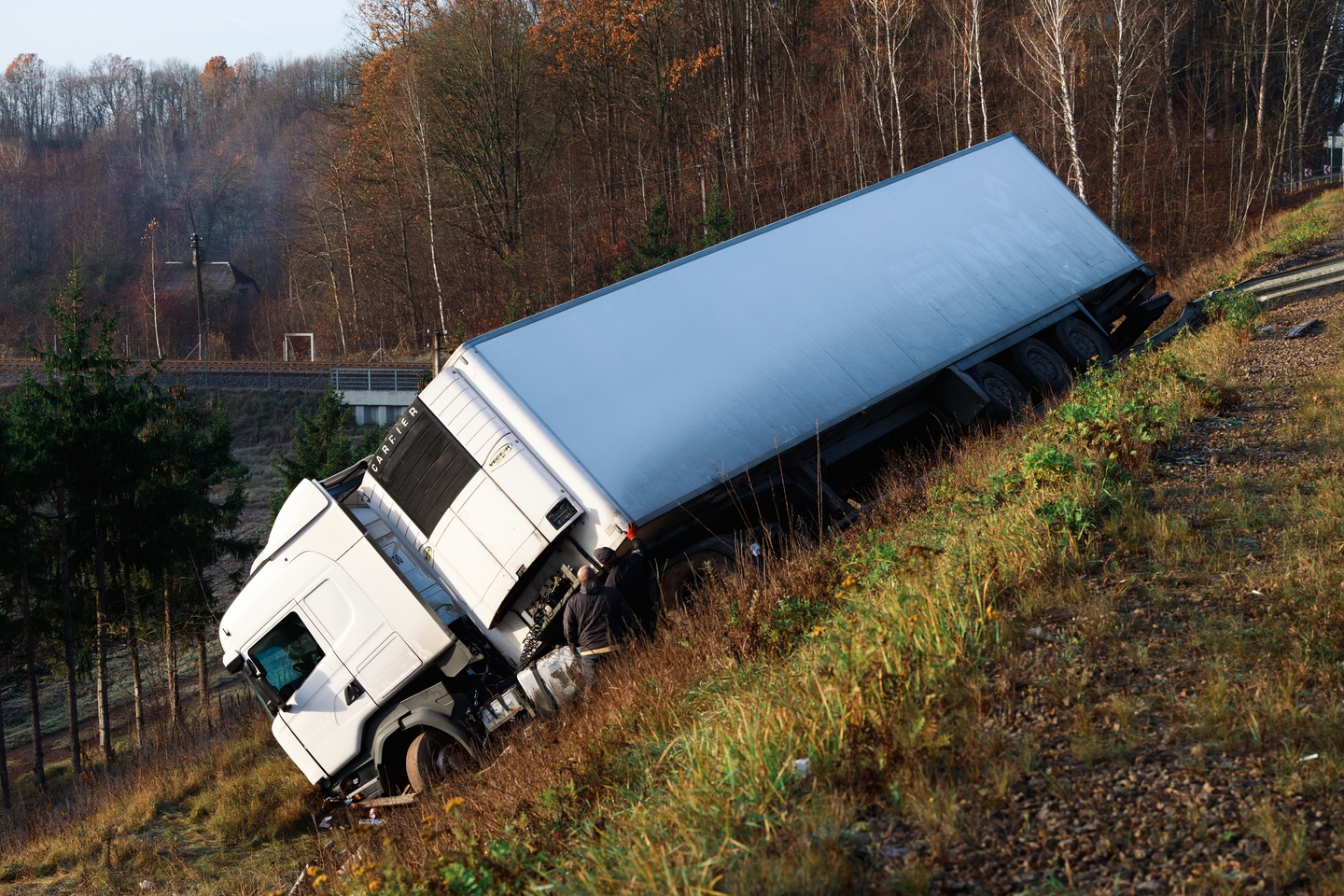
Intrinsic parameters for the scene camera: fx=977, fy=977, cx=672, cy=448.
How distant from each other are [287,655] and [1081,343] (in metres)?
9.79

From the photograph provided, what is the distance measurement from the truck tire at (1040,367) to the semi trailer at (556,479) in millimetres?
692

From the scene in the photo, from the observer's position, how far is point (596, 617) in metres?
7.80

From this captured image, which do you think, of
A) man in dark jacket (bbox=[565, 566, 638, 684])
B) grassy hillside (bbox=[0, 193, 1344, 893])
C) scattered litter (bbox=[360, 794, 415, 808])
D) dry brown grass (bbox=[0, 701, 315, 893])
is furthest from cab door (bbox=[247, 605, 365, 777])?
man in dark jacket (bbox=[565, 566, 638, 684])

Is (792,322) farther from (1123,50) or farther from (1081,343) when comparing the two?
(1123,50)

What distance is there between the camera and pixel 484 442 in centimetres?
848

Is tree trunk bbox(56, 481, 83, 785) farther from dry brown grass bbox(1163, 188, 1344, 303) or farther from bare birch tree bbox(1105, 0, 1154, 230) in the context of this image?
bare birch tree bbox(1105, 0, 1154, 230)

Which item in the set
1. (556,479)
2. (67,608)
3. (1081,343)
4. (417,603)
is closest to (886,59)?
(1081,343)

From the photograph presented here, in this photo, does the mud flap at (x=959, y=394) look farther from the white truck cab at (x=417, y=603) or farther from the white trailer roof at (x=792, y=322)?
the white truck cab at (x=417, y=603)

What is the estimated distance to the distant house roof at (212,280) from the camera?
208 ft

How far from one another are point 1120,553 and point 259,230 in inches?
3297

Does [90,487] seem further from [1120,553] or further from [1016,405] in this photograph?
[1120,553]

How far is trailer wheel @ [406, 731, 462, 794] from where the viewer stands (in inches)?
329

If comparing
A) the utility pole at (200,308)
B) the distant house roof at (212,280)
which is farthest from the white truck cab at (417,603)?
the distant house roof at (212,280)

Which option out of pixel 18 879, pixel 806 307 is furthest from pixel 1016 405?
pixel 18 879
